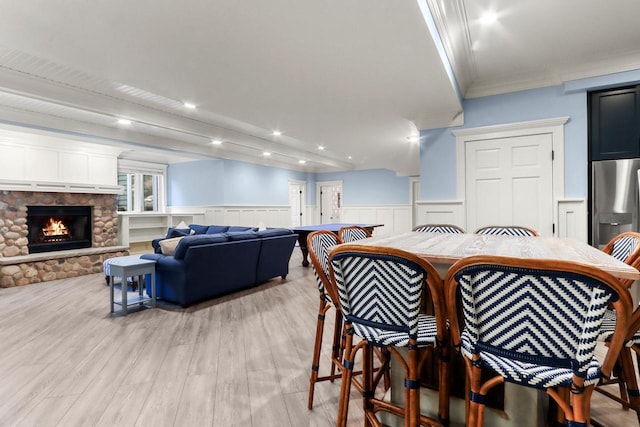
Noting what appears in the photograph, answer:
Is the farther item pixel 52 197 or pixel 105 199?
pixel 105 199

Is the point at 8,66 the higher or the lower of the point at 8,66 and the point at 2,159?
the higher

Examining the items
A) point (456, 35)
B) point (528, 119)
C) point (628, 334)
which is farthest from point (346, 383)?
point (528, 119)

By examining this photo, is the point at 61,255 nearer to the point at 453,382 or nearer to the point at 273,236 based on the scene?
the point at 273,236

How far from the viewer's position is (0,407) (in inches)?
73.0

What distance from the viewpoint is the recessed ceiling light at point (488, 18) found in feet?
8.12

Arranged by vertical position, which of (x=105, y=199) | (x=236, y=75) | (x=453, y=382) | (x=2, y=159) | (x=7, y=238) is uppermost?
(x=236, y=75)

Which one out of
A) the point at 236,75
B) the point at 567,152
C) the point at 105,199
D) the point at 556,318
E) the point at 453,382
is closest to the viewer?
the point at 556,318

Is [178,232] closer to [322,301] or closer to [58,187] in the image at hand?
[58,187]

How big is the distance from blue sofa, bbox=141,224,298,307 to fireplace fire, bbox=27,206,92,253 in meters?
2.86

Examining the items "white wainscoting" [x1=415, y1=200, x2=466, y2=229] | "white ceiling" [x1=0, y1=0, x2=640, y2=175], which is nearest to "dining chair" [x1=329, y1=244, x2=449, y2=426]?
"white ceiling" [x1=0, y1=0, x2=640, y2=175]

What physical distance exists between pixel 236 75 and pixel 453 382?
3.04 metres

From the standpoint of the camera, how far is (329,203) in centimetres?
1139

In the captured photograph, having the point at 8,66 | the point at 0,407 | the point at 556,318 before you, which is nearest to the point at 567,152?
the point at 556,318

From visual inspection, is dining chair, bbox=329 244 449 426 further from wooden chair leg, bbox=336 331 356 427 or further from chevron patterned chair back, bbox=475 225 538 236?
chevron patterned chair back, bbox=475 225 538 236
